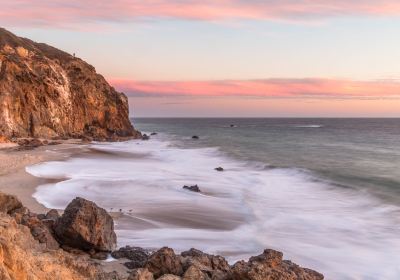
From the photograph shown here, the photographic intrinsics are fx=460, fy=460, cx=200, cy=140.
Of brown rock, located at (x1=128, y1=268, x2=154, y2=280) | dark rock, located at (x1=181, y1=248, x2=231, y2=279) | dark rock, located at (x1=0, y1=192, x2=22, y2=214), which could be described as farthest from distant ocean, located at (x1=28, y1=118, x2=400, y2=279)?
brown rock, located at (x1=128, y1=268, x2=154, y2=280)

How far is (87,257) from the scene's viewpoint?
38.3 feet

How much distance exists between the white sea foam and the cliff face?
883 inches

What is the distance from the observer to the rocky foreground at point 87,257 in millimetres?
7755

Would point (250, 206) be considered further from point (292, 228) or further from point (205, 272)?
point (205, 272)

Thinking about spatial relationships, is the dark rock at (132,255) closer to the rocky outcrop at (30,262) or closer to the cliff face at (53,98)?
the rocky outcrop at (30,262)

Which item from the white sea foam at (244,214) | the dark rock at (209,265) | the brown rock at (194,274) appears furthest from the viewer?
the white sea foam at (244,214)

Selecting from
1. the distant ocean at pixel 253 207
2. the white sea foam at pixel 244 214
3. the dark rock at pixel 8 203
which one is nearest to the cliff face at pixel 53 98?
the distant ocean at pixel 253 207

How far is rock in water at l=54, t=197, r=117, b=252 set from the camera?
1212 cm

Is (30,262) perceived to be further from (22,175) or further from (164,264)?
(22,175)

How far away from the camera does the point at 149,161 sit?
141 feet

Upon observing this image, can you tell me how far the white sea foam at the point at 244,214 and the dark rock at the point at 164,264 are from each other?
154 inches

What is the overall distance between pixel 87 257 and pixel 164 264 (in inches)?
95.6

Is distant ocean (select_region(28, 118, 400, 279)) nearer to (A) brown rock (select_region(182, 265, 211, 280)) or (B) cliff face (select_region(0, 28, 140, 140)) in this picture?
(A) brown rock (select_region(182, 265, 211, 280))

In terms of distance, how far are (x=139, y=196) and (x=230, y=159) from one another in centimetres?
2826
